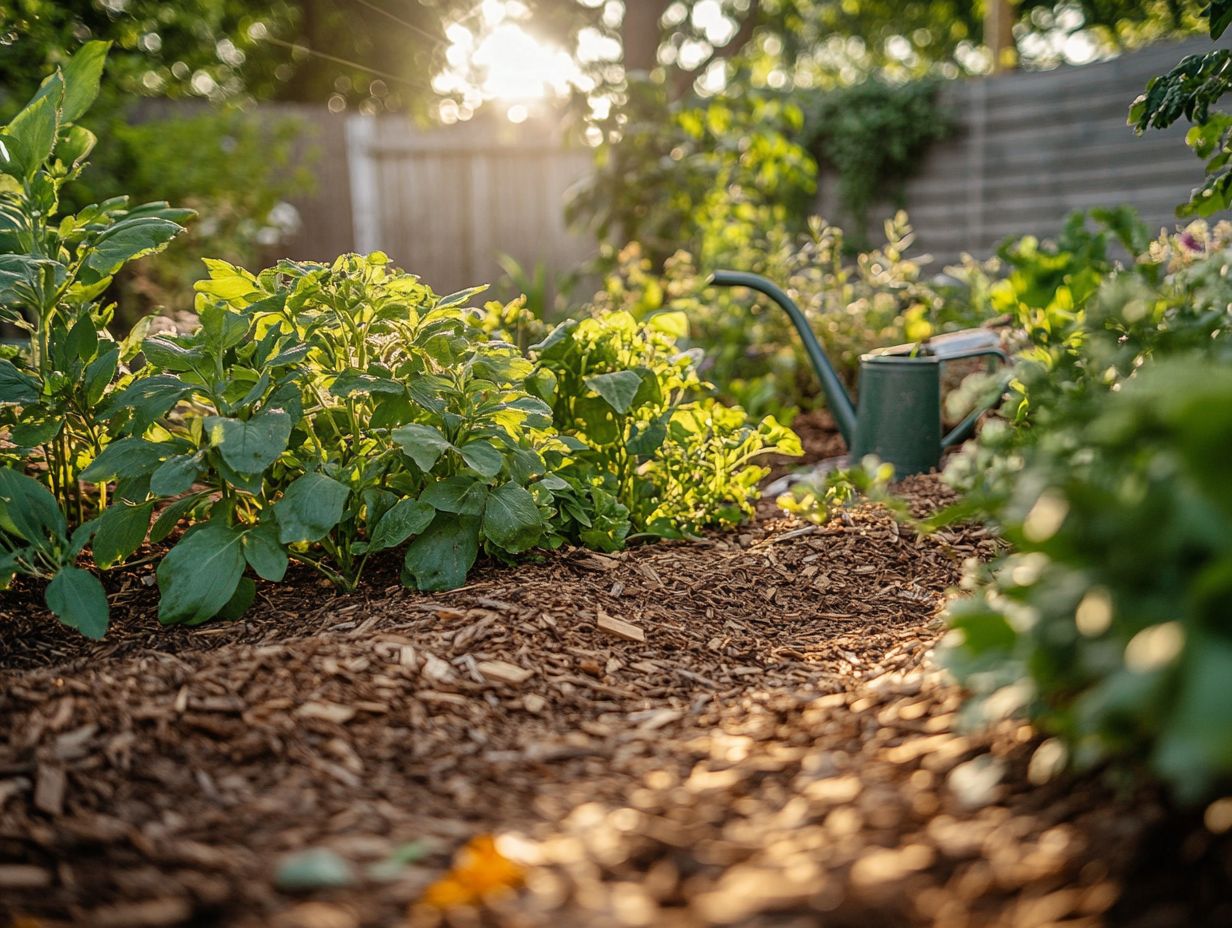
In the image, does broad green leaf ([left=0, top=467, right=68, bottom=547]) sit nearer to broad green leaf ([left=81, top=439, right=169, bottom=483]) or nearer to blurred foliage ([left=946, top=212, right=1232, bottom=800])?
broad green leaf ([left=81, top=439, right=169, bottom=483])

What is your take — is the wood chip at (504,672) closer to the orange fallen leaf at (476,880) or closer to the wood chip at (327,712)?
the wood chip at (327,712)

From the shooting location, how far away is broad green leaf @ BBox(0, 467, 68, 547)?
1832 mm

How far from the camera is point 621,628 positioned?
1.85 metres

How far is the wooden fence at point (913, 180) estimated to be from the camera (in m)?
6.12

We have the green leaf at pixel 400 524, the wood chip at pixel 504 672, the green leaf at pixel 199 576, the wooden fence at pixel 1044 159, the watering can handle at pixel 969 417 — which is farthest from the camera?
the wooden fence at pixel 1044 159

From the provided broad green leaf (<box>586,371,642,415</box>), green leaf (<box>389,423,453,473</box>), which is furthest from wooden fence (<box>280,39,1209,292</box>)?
green leaf (<box>389,423,453,473</box>)

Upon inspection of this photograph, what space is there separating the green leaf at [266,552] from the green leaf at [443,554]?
0.85 ft

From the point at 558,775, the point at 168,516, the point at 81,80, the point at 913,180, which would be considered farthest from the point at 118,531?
the point at 913,180

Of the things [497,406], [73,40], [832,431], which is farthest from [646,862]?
[73,40]

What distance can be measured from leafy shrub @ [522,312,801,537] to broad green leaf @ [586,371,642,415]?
0.12 ft

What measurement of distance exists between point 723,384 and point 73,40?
13.0 feet

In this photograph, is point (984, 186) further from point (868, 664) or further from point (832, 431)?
point (868, 664)

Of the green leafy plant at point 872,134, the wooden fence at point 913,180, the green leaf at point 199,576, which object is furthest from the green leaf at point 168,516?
the green leafy plant at point 872,134

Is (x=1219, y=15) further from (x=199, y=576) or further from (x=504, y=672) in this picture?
(x=199, y=576)
